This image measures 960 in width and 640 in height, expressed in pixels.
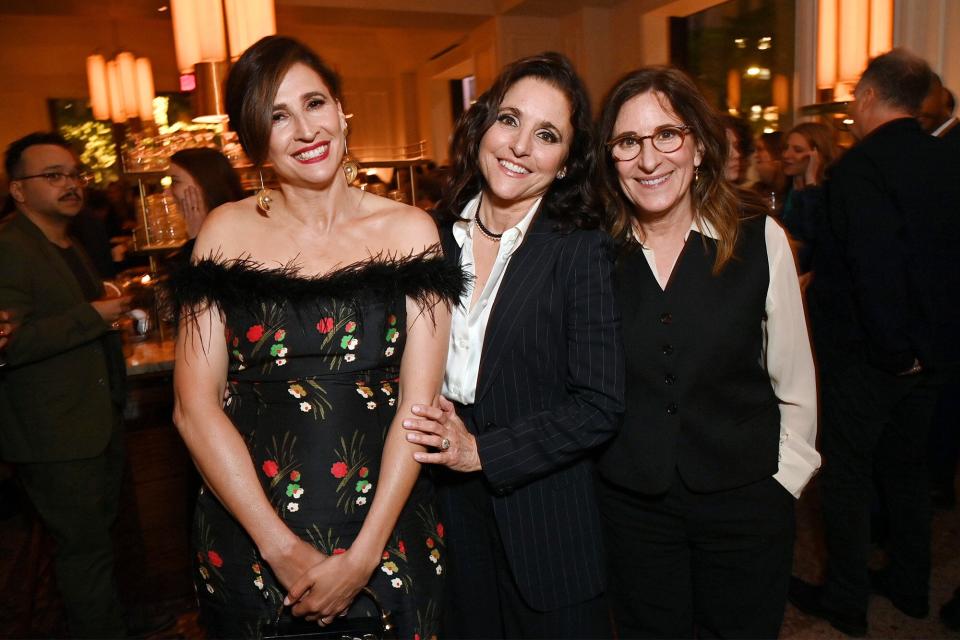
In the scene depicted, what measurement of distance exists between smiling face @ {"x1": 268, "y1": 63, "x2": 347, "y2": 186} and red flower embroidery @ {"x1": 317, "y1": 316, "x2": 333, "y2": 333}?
28 cm

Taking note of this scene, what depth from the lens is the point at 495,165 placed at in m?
1.62

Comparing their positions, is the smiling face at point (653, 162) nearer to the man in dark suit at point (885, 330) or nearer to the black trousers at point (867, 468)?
the man in dark suit at point (885, 330)

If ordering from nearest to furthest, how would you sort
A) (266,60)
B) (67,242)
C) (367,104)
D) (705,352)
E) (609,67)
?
(266,60) < (705,352) < (67,242) < (609,67) < (367,104)

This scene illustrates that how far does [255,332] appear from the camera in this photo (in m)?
1.39

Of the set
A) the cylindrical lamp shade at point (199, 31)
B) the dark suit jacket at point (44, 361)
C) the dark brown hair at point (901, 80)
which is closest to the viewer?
the dark suit jacket at point (44, 361)

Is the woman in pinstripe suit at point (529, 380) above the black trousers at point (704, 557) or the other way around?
above

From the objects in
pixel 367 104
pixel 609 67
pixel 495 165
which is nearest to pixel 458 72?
pixel 367 104

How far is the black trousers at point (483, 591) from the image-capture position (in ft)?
5.21

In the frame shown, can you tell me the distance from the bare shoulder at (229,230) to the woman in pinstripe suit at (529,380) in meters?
0.46

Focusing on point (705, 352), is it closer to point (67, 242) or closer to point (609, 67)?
point (67, 242)

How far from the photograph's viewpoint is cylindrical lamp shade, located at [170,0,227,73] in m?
3.44

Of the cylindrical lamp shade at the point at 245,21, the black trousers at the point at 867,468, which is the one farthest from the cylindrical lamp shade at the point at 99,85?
the black trousers at the point at 867,468

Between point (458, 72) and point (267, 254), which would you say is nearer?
point (267, 254)

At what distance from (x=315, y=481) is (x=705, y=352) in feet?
2.93
